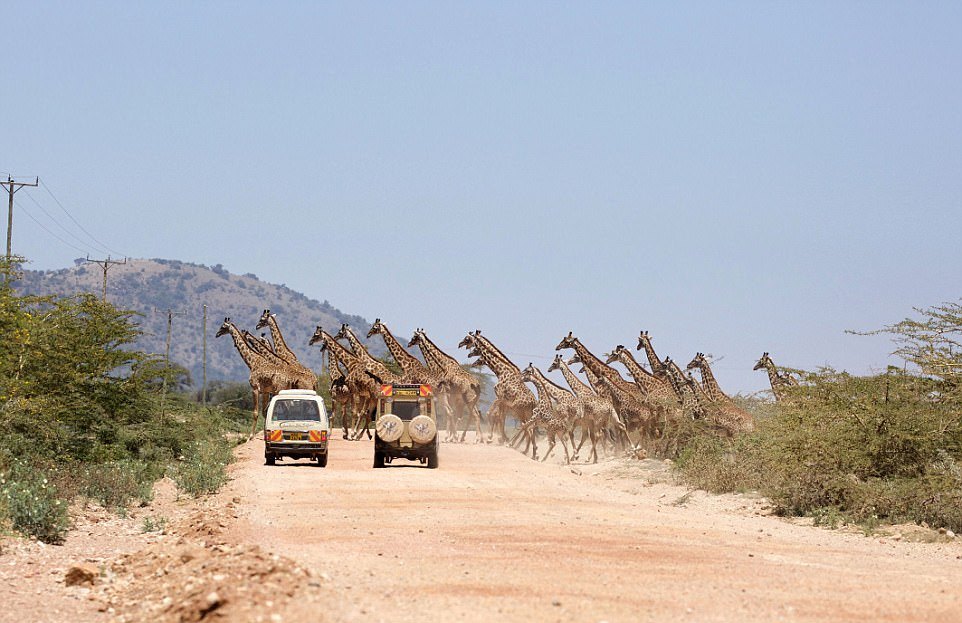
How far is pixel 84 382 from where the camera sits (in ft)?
95.1

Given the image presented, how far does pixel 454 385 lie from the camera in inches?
1772

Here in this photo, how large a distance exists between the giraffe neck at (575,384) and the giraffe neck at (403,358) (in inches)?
244

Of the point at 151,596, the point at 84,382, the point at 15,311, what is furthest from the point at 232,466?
the point at 151,596

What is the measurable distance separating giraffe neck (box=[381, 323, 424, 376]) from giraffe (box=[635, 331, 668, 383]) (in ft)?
28.5

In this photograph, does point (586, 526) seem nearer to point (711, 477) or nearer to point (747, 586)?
point (747, 586)

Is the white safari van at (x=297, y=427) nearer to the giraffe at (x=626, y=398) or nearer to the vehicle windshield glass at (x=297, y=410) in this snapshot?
the vehicle windshield glass at (x=297, y=410)

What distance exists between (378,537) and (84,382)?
54.3 ft

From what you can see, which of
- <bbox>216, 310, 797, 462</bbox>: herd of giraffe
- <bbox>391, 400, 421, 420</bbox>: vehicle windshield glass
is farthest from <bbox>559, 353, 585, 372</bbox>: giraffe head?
<bbox>391, 400, 421, 420</bbox>: vehicle windshield glass

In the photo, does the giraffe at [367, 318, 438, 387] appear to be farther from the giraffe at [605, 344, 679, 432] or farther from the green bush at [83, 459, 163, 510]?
the green bush at [83, 459, 163, 510]

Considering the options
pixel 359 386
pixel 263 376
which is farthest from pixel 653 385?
pixel 263 376

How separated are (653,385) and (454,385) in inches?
365

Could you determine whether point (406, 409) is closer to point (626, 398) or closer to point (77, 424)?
point (77, 424)

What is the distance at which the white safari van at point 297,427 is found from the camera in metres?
28.8

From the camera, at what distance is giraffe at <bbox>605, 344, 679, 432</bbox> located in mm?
35750
